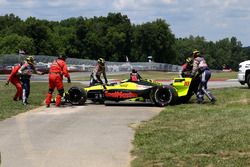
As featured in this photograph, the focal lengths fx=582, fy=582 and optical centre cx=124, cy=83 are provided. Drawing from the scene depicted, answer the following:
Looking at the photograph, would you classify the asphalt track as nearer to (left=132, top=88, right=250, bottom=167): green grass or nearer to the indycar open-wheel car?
(left=132, top=88, right=250, bottom=167): green grass

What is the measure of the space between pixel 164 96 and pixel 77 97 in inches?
115

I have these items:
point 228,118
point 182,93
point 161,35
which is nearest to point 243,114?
point 228,118

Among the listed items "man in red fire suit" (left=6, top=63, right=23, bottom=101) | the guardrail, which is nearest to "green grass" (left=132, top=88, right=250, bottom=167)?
"man in red fire suit" (left=6, top=63, right=23, bottom=101)

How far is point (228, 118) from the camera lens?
1344cm

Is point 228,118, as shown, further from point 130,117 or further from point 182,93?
point 182,93

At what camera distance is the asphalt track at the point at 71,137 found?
919cm

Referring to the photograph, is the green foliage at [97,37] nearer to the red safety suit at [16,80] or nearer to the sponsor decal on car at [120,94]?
the red safety suit at [16,80]

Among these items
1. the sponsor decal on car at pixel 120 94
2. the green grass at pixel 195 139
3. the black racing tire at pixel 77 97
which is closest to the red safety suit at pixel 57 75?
the black racing tire at pixel 77 97

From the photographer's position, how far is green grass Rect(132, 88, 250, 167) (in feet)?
28.5

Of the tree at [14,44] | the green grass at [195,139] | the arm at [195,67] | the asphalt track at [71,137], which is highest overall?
the tree at [14,44]

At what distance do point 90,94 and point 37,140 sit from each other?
817 centimetres

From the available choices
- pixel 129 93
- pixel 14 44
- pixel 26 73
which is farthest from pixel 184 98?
pixel 14 44

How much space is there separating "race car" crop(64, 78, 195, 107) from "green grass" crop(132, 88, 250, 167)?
2.11 meters

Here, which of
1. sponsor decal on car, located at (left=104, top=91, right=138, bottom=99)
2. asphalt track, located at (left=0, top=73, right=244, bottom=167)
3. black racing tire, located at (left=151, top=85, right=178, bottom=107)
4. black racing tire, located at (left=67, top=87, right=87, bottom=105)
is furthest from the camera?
black racing tire, located at (left=67, top=87, right=87, bottom=105)
